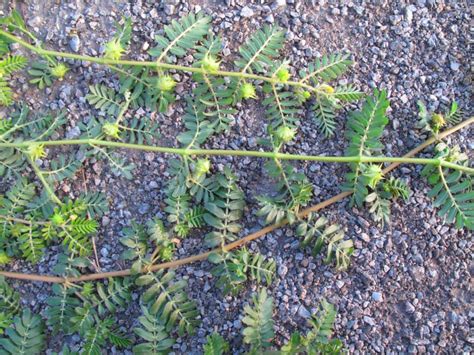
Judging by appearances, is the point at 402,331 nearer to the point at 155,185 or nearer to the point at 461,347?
the point at 461,347

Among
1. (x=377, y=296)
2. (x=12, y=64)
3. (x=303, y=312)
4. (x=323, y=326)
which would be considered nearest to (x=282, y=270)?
(x=303, y=312)

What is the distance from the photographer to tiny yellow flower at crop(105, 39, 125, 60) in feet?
8.61

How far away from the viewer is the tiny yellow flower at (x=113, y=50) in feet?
8.61

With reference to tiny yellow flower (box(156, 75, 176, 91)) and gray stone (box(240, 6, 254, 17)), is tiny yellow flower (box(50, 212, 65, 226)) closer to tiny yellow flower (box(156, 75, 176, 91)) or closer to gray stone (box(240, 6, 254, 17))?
tiny yellow flower (box(156, 75, 176, 91))

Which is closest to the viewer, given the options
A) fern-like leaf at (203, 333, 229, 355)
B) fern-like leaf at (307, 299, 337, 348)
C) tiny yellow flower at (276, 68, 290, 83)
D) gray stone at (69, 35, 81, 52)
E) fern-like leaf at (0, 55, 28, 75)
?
fern-like leaf at (203, 333, 229, 355)

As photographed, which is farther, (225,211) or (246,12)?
(246,12)

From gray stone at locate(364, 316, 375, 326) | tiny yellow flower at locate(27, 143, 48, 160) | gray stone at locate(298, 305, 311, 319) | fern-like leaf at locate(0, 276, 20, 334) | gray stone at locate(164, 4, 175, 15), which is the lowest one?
fern-like leaf at locate(0, 276, 20, 334)

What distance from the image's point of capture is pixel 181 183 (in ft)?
8.83

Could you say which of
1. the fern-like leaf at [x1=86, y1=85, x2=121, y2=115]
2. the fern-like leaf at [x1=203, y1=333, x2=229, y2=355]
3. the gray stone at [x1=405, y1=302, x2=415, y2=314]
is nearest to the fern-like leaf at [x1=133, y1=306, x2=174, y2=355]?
the fern-like leaf at [x1=203, y1=333, x2=229, y2=355]

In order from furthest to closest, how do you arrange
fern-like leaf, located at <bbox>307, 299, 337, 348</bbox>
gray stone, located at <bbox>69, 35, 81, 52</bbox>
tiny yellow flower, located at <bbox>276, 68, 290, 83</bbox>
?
gray stone, located at <bbox>69, 35, 81, 52</bbox> → tiny yellow flower, located at <bbox>276, 68, 290, 83</bbox> → fern-like leaf, located at <bbox>307, 299, 337, 348</bbox>

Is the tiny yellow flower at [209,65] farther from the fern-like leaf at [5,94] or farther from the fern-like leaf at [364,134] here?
the fern-like leaf at [5,94]

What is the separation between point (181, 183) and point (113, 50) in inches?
25.6

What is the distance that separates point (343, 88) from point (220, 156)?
64cm

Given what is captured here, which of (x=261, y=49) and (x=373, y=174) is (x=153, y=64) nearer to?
(x=261, y=49)
